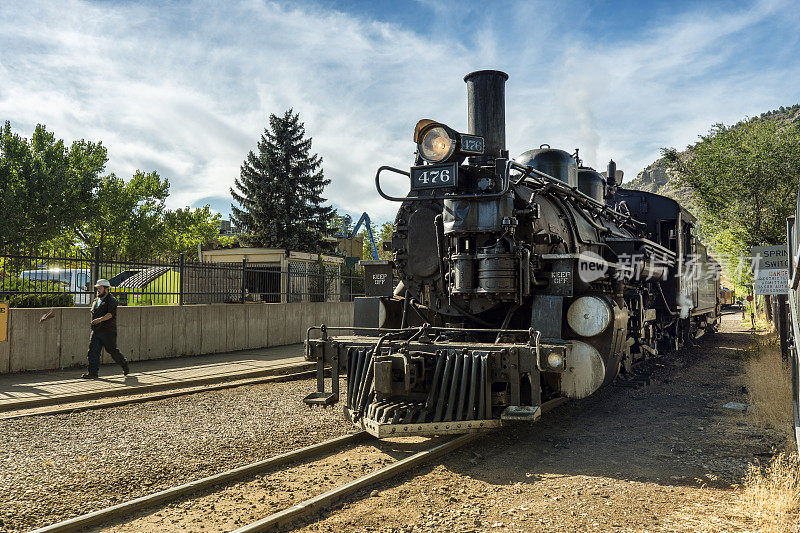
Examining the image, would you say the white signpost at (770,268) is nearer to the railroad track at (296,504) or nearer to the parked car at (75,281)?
the railroad track at (296,504)

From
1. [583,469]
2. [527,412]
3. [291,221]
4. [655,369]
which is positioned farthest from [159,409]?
[291,221]

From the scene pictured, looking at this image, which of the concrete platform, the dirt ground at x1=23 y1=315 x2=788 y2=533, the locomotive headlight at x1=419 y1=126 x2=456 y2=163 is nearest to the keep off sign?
the concrete platform

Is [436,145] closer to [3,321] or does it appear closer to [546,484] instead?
[546,484]

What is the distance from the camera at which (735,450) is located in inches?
201

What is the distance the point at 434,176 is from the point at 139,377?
6.19m

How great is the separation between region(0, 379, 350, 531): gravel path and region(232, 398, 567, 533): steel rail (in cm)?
123

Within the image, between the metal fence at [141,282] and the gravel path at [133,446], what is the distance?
13.1 ft

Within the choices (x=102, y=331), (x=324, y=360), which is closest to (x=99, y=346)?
(x=102, y=331)

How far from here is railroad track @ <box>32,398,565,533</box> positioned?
336cm

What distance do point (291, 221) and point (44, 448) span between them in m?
24.3

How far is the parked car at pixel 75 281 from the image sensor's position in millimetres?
9766

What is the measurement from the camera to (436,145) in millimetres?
5762

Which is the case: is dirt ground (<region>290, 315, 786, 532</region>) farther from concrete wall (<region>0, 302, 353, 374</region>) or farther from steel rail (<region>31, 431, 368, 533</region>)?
concrete wall (<region>0, 302, 353, 374</region>)

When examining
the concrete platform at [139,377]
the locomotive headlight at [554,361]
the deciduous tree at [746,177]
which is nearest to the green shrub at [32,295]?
the concrete platform at [139,377]
